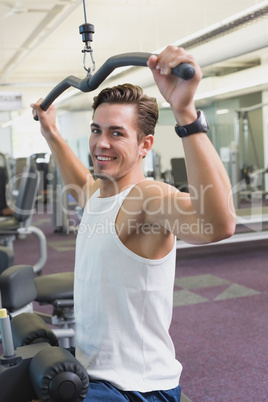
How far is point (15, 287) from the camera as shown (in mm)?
1558

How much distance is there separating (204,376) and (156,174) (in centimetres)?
556

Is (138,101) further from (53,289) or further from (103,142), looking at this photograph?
(53,289)

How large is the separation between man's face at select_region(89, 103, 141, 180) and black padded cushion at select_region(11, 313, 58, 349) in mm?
457

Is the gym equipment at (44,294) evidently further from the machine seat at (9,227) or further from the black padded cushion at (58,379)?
the machine seat at (9,227)

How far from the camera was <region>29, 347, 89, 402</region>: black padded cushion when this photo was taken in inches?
38.8

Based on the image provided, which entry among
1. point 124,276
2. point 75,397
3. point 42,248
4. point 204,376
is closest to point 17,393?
point 75,397

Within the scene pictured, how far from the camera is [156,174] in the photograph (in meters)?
7.85

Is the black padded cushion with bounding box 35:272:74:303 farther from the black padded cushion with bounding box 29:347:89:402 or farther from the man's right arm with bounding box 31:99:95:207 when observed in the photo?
the black padded cushion with bounding box 29:347:89:402

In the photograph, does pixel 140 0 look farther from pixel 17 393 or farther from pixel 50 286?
pixel 17 393

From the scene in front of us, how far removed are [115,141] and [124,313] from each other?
16.7 inches

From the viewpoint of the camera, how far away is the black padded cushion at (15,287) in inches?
60.4

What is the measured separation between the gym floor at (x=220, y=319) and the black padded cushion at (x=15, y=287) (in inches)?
23.7

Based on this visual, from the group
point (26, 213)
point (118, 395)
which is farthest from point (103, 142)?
point (26, 213)

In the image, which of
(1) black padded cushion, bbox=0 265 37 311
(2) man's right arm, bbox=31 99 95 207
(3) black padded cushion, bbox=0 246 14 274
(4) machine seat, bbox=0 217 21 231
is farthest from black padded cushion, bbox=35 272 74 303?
(4) machine seat, bbox=0 217 21 231
